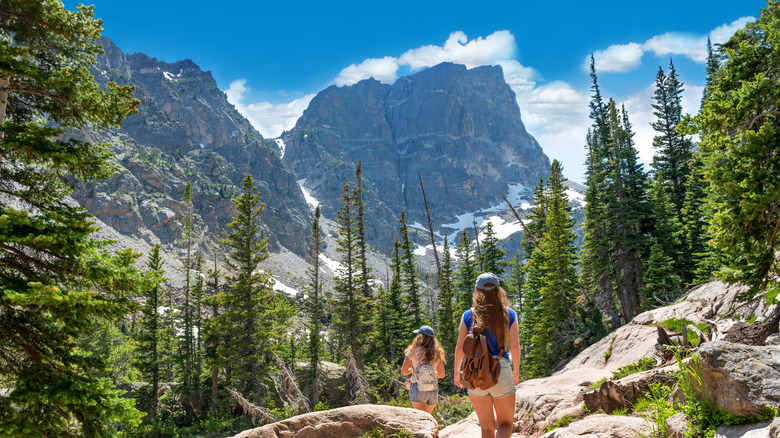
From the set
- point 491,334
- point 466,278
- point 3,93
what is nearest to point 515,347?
point 491,334

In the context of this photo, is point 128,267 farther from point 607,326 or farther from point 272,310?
point 607,326

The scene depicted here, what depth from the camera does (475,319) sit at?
441 centimetres

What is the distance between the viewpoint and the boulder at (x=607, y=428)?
4.30 meters

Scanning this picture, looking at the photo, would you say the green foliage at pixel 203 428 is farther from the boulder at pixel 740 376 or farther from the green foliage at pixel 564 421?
the boulder at pixel 740 376

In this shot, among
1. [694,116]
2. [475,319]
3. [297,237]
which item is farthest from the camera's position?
[297,237]

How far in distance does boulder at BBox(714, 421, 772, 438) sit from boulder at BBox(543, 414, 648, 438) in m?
0.82

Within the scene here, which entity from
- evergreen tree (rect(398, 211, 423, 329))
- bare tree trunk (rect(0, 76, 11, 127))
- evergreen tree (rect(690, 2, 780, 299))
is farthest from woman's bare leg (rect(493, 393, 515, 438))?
evergreen tree (rect(398, 211, 423, 329))

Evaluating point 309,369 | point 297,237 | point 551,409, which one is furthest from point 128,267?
point 297,237

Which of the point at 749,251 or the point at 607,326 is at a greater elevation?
the point at 749,251

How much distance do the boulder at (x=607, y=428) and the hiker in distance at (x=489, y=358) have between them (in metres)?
1.01

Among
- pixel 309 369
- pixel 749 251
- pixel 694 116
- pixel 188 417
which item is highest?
pixel 694 116

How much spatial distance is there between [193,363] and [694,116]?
128 ft

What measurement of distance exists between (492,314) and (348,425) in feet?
9.14

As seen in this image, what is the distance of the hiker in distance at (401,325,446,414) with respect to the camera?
254 inches
